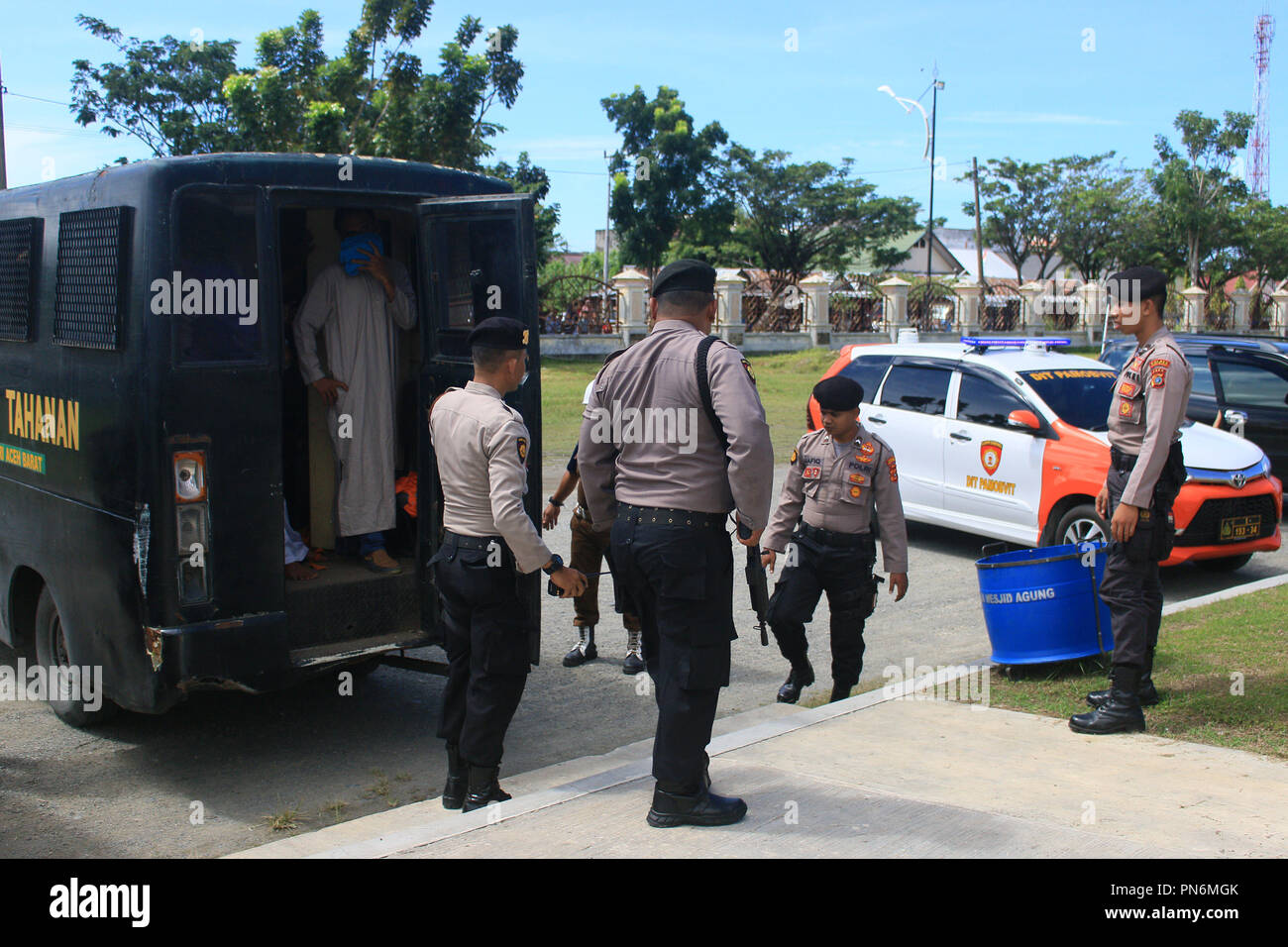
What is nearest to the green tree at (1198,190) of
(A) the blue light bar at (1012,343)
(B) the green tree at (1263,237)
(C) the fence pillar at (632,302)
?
(B) the green tree at (1263,237)

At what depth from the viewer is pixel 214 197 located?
Result: 4.87 metres

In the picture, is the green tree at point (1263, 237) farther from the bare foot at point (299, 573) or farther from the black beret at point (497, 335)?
the black beret at point (497, 335)

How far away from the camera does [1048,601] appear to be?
6.08 meters

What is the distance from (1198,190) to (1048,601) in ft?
167

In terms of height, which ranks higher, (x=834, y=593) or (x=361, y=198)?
(x=361, y=198)

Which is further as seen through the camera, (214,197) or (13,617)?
(13,617)

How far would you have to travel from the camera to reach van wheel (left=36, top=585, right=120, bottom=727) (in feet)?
18.7

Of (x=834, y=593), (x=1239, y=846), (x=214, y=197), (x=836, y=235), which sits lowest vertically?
(x=1239, y=846)

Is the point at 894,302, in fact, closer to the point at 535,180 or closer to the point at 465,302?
the point at 535,180

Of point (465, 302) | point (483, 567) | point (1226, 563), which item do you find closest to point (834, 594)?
point (483, 567)

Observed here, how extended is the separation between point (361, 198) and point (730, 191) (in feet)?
137

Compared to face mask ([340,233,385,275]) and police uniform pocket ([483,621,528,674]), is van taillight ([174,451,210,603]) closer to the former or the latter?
police uniform pocket ([483,621,528,674])
